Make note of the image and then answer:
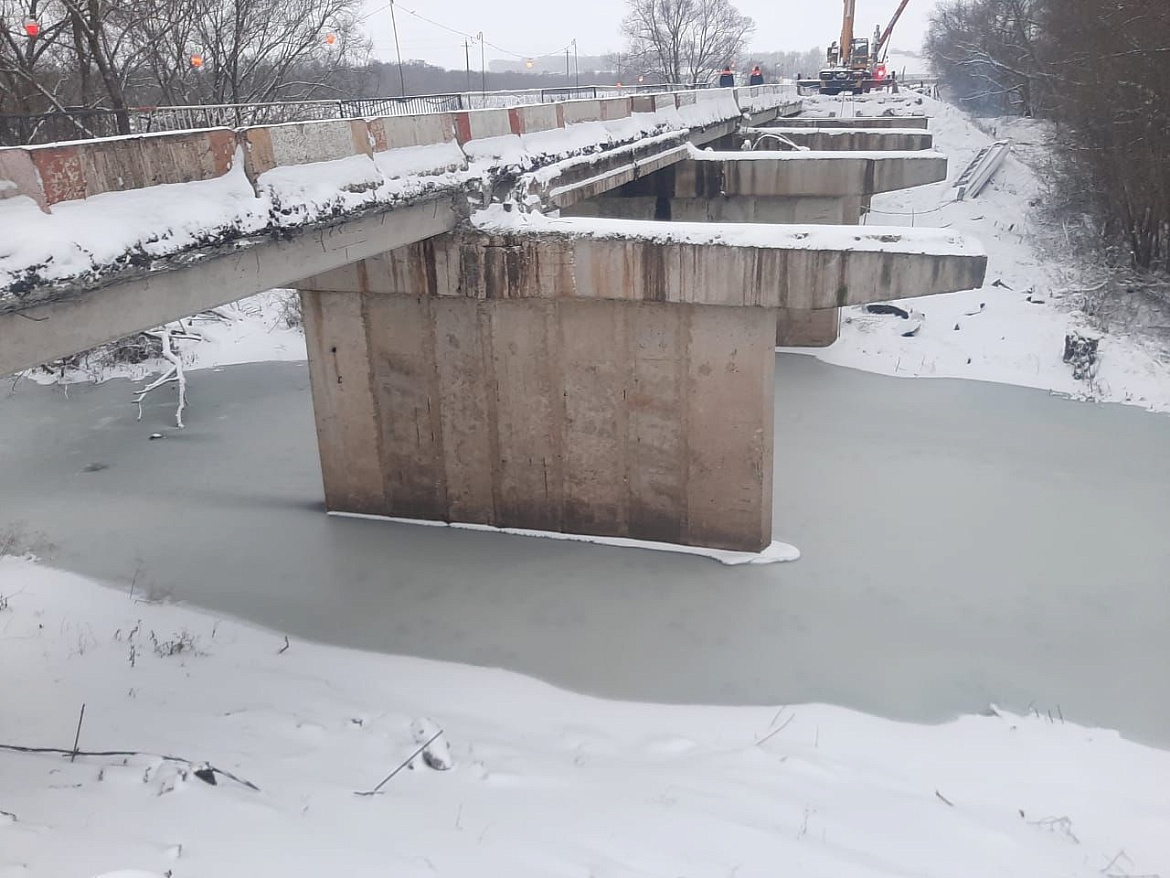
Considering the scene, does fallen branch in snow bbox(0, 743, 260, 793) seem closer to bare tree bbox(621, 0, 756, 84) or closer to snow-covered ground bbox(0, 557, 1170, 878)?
snow-covered ground bbox(0, 557, 1170, 878)

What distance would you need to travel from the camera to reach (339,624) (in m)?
9.06

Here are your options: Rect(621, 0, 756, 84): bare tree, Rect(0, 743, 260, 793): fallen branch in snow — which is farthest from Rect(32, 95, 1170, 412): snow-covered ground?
Rect(621, 0, 756, 84): bare tree

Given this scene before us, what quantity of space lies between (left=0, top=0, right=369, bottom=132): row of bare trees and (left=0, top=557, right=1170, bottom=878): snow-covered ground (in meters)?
14.9

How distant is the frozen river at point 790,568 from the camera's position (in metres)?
8.08

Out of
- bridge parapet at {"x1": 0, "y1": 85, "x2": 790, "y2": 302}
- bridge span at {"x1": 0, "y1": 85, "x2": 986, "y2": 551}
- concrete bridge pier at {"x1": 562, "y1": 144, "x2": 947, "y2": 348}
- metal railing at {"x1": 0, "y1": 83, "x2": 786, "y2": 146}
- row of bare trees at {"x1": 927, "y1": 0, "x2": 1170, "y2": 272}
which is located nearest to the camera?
bridge parapet at {"x1": 0, "y1": 85, "x2": 790, "y2": 302}

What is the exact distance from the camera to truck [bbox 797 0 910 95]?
4706 cm

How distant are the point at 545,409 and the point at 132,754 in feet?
18.3

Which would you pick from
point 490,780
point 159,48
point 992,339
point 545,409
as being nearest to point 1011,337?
point 992,339

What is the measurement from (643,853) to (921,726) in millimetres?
3185

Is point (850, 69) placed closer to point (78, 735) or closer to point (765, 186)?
point (765, 186)

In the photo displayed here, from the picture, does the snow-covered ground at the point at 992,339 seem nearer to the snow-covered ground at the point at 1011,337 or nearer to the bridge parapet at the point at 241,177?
the snow-covered ground at the point at 1011,337

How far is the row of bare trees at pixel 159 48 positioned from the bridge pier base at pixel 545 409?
11.6 meters

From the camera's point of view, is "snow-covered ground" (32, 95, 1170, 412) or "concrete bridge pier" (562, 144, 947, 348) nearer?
"snow-covered ground" (32, 95, 1170, 412)

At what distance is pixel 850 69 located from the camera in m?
47.8
